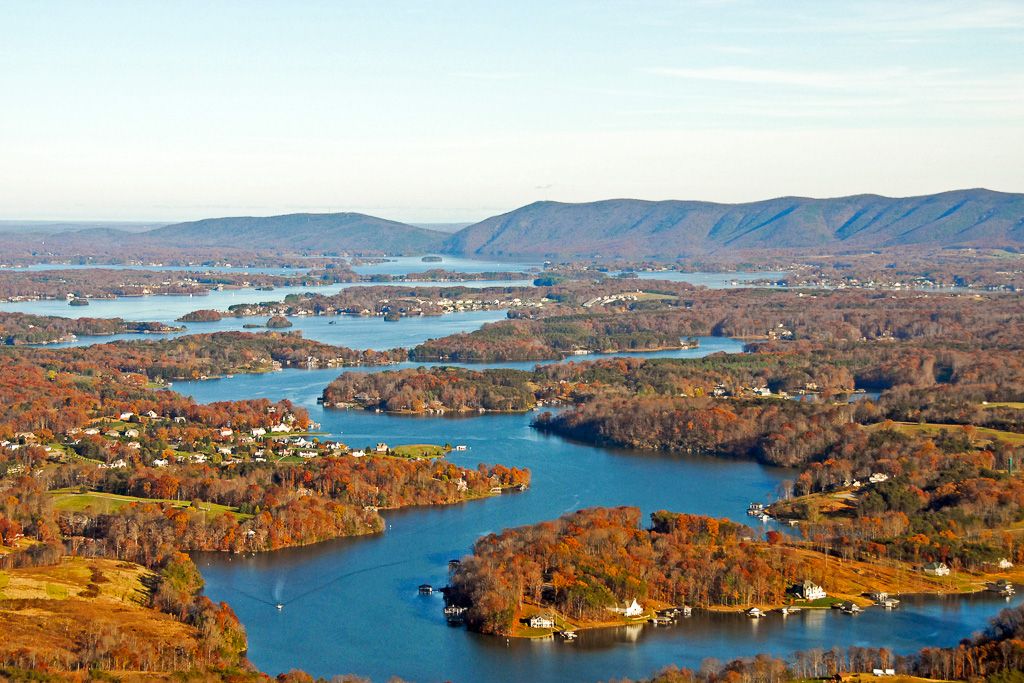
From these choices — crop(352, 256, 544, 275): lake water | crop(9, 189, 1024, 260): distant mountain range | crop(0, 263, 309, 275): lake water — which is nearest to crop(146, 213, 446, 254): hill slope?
crop(9, 189, 1024, 260): distant mountain range

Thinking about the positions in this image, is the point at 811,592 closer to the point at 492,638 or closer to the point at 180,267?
the point at 492,638

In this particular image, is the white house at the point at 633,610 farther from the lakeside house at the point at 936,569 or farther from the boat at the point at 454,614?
the lakeside house at the point at 936,569

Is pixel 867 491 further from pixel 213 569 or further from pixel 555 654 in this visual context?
pixel 213 569

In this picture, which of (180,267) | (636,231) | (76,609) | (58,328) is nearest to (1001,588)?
(76,609)

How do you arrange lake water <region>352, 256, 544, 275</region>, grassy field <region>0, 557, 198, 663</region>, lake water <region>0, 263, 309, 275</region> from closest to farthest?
grassy field <region>0, 557, 198, 663</region>
lake water <region>0, 263, 309, 275</region>
lake water <region>352, 256, 544, 275</region>

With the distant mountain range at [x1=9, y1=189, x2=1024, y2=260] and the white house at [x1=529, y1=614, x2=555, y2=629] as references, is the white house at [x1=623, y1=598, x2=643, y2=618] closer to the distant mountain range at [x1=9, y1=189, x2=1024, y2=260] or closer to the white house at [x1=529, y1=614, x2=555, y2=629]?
the white house at [x1=529, y1=614, x2=555, y2=629]
